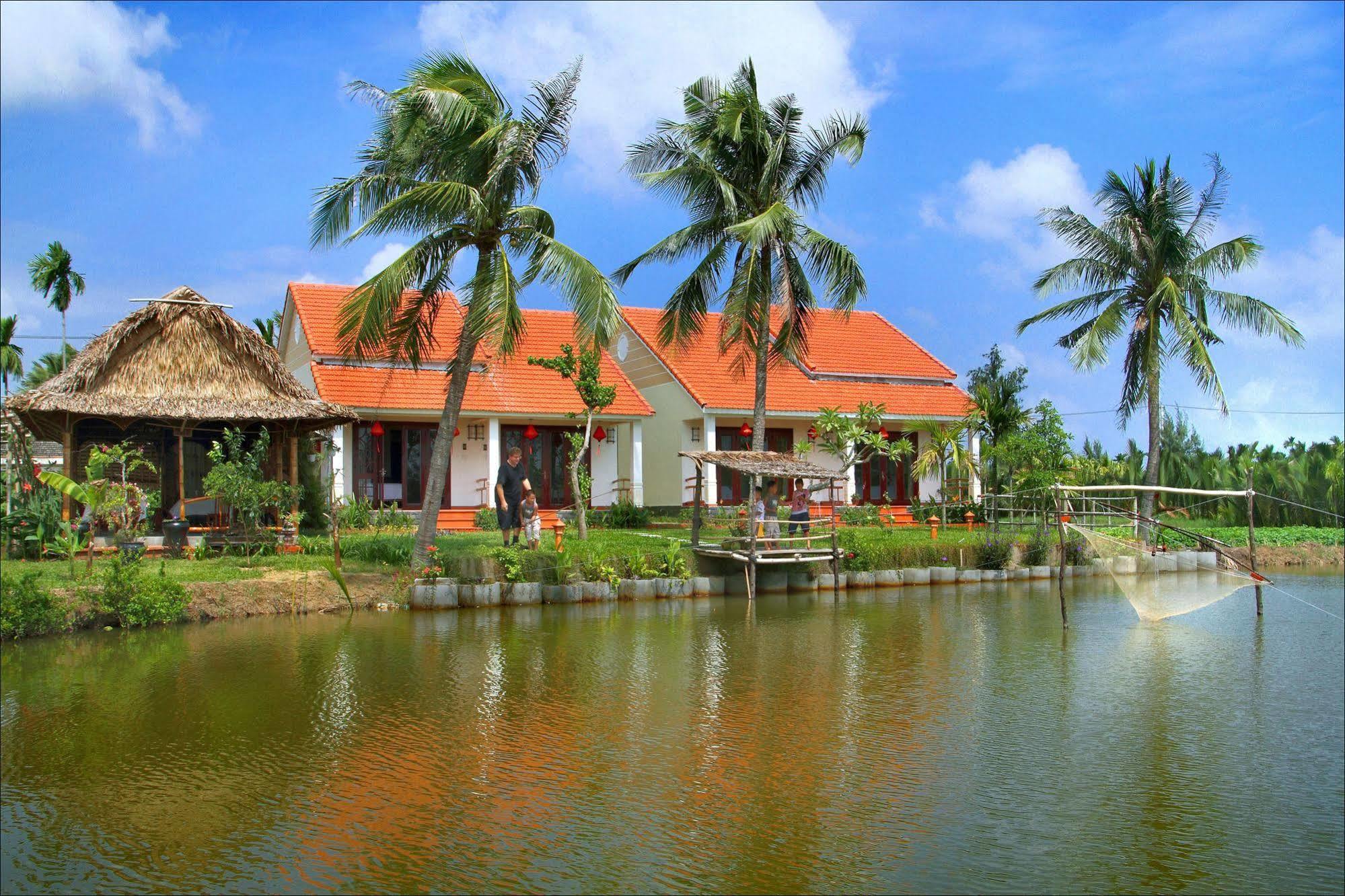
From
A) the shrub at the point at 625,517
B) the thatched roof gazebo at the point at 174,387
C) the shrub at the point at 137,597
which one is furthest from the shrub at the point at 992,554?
the shrub at the point at 137,597

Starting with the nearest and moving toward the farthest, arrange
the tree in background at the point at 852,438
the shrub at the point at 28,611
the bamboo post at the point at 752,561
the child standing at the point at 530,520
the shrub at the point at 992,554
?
the shrub at the point at 28,611
the bamboo post at the point at 752,561
the child standing at the point at 530,520
the shrub at the point at 992,554
the tree in background at the point at 852,438

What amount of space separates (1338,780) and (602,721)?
589 cm

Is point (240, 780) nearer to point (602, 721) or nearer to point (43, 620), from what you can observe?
point (602, 721)

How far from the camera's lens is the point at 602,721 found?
9695 mm

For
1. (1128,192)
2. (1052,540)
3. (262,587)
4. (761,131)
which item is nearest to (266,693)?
(262,587)

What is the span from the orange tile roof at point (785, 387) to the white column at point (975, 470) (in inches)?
39.2

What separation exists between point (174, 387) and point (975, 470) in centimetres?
1973

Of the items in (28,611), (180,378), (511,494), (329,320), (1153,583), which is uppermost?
(329,320)

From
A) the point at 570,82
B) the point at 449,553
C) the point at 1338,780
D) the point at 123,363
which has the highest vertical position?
the point at 570,82

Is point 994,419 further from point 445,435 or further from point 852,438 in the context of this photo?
point 445,435

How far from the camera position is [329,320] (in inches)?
1062

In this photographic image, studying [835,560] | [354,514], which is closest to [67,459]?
[354,514]

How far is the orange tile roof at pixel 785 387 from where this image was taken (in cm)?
2842

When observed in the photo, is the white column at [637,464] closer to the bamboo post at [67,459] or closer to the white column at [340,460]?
the white column at [340,460]
